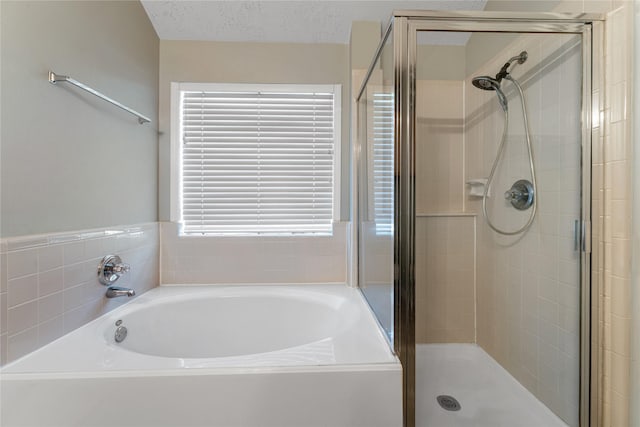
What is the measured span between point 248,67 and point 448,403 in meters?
2.28

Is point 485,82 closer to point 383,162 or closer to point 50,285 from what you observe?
point 383,162

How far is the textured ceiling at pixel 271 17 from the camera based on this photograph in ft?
Answer: 5.73

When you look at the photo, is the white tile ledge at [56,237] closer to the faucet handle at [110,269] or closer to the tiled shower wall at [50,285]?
the tiled shower wall at [50,285]

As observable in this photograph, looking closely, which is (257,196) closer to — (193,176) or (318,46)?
(193,176)

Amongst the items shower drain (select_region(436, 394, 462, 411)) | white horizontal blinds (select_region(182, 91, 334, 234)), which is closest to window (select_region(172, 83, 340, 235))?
white horizontal blinds (select_region(182, 91, 334, 234))

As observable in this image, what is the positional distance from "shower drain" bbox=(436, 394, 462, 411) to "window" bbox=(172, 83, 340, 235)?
3.93 feet

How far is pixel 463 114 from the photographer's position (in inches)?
58.9

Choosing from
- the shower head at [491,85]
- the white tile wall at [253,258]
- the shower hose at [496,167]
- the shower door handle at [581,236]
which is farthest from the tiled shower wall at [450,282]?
the white tile wall at [253,258]

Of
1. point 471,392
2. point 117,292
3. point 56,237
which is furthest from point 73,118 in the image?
point 471,392

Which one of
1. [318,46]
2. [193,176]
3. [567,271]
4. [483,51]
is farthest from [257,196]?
[567,271]

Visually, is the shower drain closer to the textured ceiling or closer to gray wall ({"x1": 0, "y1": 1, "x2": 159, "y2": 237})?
gray wall ({"x1": 0, "y1": 1, "x2": 159, "y2": 237})

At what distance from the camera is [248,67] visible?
6.55 feet

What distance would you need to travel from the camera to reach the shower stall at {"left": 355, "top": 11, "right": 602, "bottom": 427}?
1.09 m

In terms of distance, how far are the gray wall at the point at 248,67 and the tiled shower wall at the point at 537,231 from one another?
870mm
